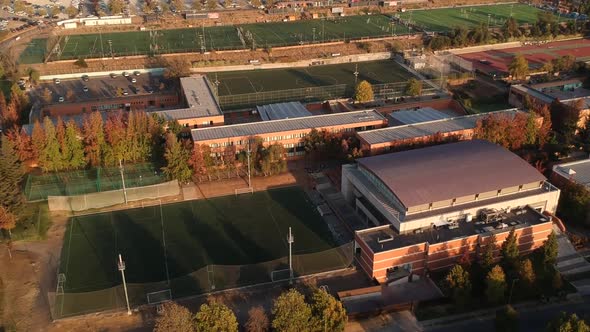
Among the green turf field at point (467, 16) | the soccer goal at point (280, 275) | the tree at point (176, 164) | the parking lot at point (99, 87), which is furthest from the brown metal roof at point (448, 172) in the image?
the green turf field at point (467, 16)

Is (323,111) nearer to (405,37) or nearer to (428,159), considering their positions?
(428,159)

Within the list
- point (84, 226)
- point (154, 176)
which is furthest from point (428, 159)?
point (84, 226)

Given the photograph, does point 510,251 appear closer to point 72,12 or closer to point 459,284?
point 459,284

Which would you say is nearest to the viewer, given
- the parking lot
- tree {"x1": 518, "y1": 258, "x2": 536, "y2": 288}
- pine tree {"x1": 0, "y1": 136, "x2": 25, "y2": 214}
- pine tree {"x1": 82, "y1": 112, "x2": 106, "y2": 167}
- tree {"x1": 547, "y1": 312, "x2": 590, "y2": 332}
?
tree {"x1": 547, "y1": 312, "x2": 590, "y2": 332}

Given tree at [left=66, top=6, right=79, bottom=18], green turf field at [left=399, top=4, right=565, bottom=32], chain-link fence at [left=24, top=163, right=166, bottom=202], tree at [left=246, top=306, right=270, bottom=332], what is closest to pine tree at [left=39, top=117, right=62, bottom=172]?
chain-link fence at [left=24, top=163, right=166, bottom=202]

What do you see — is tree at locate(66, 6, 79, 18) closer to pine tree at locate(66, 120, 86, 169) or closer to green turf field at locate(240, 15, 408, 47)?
green turf field at locate(240, 15, 408, 47)

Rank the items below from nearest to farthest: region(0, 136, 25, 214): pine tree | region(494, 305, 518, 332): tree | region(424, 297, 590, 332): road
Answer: region(494, 305, 518, 332): tree, region(424, 297, 590, 332): road, region(0, 136, 25, 214): pine tree

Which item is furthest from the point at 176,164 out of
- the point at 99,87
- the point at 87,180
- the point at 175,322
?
the point at 99,87
